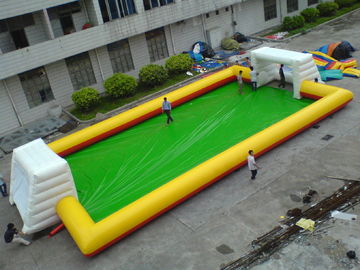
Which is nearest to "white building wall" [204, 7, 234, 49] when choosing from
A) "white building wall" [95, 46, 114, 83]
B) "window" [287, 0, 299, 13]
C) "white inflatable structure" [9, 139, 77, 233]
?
"window" [287, 0, 299, 13]

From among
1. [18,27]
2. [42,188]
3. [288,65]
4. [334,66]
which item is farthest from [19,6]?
[334,66]

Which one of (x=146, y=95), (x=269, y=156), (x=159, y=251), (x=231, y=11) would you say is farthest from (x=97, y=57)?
(x=159, y=251)

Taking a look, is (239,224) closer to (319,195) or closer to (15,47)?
(319,195)

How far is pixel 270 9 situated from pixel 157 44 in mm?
10504

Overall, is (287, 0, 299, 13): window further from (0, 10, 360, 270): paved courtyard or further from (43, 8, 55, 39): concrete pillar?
(43, 8, 55, 39): concrete pillar

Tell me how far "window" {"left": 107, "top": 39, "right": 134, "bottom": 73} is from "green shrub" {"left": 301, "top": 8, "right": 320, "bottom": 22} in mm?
13957

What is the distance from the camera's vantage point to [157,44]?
25.1 metres

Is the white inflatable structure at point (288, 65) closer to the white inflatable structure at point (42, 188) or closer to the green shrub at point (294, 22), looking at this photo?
the green shrub at point (294, 22)

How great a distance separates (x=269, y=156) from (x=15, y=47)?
46.7 ft

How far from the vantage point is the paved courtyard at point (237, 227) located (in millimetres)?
10305

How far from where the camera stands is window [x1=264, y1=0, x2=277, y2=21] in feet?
98.0

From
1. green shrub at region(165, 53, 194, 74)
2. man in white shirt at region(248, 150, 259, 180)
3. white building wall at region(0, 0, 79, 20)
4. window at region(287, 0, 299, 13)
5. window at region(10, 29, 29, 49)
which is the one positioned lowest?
man in white shirt at region(248, 150, 259, 180)

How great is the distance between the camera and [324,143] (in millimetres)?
14586

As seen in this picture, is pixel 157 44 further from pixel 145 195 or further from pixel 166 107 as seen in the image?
pixel 145 195
